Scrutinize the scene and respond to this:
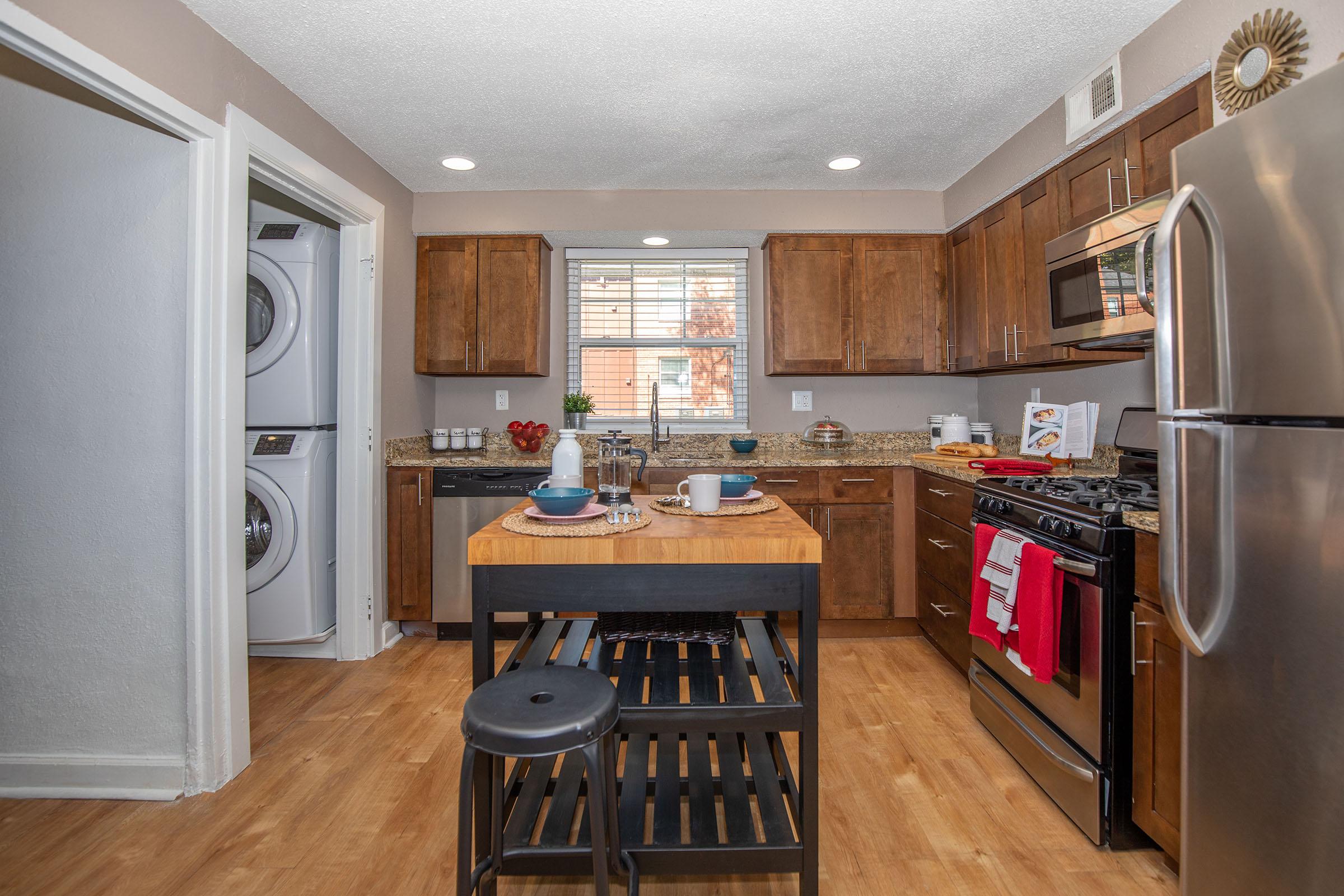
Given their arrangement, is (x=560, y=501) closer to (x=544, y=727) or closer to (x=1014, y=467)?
(x=544, y=727)

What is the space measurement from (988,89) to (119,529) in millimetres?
3390

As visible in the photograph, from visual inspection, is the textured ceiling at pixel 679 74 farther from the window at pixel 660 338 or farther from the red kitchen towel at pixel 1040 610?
the red kitchen towel at pixel 1040 610

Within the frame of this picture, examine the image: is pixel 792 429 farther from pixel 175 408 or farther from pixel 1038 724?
pixel 175 408

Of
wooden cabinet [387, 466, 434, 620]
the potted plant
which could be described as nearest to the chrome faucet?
the potted plant

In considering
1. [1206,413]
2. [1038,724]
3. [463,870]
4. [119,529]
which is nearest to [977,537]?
[1038,724]

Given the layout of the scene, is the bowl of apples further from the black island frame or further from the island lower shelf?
the black island frame

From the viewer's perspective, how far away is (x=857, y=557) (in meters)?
3.42

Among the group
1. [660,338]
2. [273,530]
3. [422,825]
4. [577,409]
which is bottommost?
[422,825]

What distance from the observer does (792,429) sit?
4.13 m

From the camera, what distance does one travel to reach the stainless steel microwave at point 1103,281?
2.02 m

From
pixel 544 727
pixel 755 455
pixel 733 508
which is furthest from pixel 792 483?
pixel 544 727

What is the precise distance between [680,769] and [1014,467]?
188cm

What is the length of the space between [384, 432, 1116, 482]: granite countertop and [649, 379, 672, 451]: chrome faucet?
1.7 inches

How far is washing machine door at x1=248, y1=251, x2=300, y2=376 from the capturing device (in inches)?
120
